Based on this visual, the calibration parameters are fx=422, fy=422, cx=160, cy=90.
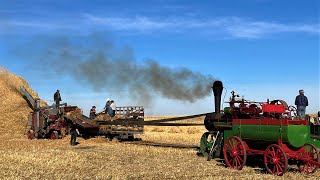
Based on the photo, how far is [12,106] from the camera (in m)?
30.1

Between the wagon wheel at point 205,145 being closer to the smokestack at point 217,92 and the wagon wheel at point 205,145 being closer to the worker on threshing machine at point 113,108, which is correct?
the smokestack at point 217,92

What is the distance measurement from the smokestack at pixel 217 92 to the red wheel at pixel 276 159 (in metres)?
3.66

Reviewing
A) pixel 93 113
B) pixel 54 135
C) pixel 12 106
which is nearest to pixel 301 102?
pixel 93 113

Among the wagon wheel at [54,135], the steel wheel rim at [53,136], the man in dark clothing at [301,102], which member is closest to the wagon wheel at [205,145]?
the man in dark clothing at [301,102]

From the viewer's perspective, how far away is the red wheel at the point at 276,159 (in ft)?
37.5

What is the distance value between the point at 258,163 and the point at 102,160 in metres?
5.36

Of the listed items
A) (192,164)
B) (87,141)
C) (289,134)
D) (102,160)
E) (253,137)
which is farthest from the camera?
(87,141)

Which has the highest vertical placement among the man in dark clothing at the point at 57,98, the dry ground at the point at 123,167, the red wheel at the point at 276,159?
the man in dark clothing at the point at 57,98

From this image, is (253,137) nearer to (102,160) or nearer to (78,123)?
(102,160)

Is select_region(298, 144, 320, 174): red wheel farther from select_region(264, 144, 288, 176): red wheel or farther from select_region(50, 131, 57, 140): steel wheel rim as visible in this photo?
select_region(50, 131, 57, 140): steel wheel rim

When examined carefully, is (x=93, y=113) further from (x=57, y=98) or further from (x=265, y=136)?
(x=265, y=136)

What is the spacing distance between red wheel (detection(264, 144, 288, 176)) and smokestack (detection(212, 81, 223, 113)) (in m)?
3.66

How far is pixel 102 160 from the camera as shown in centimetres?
1475

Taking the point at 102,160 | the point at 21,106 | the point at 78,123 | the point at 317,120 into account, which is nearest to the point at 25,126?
the point at 21,106
